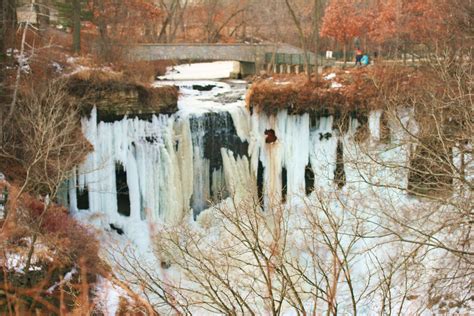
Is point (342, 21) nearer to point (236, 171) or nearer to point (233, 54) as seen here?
point (233, 54)

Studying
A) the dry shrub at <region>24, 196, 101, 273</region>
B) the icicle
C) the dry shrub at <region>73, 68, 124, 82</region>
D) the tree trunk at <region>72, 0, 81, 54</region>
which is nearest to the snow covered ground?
the tree trunk at <region>72, 0, 81, 54</region>

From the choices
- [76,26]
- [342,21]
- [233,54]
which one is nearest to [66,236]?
[76,26]

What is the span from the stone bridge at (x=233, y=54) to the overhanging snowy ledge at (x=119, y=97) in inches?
225

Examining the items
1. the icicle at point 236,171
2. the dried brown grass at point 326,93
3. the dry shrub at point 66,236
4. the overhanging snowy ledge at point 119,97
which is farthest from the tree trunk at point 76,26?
the dry shrub at point 66,236

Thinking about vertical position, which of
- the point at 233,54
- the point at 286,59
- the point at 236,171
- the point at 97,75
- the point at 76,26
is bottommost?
the point at 236,171

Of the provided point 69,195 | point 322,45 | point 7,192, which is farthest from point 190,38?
point 7,192

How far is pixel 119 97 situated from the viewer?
15.4m

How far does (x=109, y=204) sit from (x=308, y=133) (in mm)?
6494

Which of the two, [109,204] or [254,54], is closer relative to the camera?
[109,204]

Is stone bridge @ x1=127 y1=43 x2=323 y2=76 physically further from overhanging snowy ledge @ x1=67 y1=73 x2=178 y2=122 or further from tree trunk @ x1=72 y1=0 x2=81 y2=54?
overhanging snowy ledge @ x1=67 y1=73 x2=178 y2=122

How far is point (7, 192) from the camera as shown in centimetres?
1153

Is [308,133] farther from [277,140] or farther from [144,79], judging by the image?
[144,79]

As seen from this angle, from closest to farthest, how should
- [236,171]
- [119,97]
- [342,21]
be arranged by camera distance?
[119,97]
[236,171]
[342,21]

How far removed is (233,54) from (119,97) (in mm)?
8648
